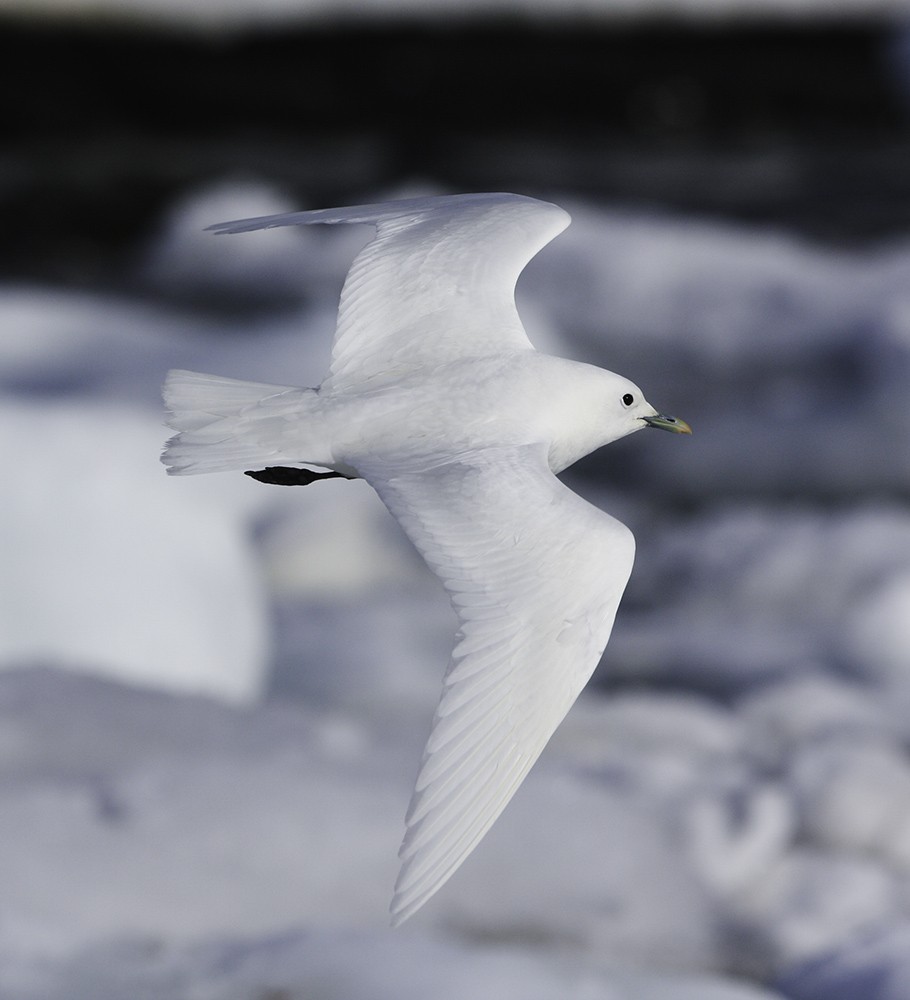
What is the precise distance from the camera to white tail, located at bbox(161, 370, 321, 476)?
3.29m

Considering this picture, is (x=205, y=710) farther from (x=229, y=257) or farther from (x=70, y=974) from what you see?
(x=229, y=257)

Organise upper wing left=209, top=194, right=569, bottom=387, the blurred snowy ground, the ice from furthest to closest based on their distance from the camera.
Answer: the ice < the blurred snowy ground < upper wing left=209, top=194, right=569, bottom=387

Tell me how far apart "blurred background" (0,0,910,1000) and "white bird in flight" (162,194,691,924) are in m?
1.21

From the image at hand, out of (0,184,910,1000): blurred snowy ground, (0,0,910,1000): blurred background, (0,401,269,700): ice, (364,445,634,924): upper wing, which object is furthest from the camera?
(0,401,269,700): ice

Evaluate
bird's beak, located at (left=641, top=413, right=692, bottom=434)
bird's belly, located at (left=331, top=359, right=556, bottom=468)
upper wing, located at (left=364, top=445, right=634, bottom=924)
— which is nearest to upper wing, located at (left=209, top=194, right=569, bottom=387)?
bird's belly, located at (left=331, top=359, right=556, bottom=468)

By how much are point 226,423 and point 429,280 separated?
0.68m

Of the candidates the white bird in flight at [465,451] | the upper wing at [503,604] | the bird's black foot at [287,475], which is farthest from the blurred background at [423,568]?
the upper wing at [503,604]

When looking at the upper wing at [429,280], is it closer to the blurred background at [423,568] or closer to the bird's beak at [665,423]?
the bird's beak at [665,423]

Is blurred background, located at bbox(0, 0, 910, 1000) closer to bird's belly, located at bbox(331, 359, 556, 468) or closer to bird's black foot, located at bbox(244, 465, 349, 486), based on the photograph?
bird's black foot, located at bbox(244, 465, 349, 486)

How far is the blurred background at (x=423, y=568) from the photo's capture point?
14.2 feet

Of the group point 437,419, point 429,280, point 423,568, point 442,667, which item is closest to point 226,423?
point 437,419

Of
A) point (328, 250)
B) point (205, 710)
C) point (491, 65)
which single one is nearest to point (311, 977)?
point (205, 710)

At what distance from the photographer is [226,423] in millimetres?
3406

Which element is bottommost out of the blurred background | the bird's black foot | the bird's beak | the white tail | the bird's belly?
the blurred background
